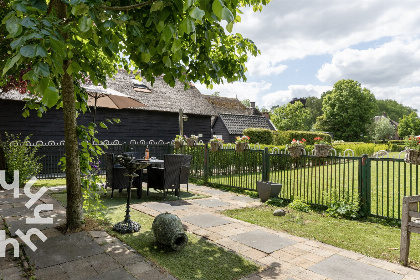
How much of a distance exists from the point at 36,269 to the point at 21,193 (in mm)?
5112

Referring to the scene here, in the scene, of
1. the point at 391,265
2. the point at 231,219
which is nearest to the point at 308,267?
the point at 391,265

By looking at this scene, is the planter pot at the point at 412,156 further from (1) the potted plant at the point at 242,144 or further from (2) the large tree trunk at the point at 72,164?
(2) the large tree trunk at the point at 72,164

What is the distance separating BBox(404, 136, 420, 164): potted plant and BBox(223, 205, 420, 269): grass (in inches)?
47.9

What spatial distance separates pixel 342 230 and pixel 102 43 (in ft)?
15.0

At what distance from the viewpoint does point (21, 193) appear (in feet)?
23.5

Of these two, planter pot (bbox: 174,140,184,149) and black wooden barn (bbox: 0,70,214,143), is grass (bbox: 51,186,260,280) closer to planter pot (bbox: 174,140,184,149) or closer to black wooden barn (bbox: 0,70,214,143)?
planter pot (bbox: 174,140,184,149)

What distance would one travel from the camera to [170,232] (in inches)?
144

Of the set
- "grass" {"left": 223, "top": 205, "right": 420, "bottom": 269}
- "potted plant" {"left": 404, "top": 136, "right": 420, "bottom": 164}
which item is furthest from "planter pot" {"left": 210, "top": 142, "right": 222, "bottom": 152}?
"potted plant" {"left": 404, "top": 136, "right": 420, "bottom": 164}

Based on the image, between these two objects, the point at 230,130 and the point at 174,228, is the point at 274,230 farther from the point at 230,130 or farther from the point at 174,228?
the point at 230,130

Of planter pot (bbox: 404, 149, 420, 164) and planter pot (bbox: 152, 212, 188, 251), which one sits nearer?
planter pot (bbox: 152, 212, 188, 251)

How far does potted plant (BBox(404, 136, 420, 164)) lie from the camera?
185 inches

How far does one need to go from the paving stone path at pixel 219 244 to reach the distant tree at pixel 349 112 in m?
44.0

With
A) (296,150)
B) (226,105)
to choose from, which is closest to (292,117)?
(226,105)

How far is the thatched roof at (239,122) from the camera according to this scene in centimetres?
2300
